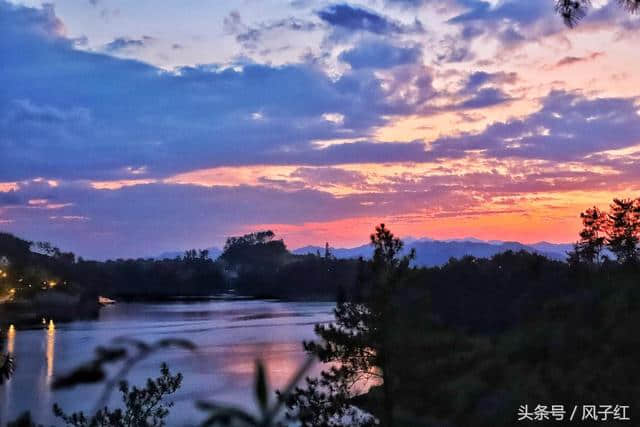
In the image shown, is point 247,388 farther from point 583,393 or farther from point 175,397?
point 583,393

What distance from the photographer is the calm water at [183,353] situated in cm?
3744

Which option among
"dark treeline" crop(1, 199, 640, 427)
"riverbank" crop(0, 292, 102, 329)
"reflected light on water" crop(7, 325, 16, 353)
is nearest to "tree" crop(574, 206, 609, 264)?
"dark treeline" crop(1, 199, 640, 427)

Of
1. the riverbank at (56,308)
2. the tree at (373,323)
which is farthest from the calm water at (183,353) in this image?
the riverbank at (56,308)

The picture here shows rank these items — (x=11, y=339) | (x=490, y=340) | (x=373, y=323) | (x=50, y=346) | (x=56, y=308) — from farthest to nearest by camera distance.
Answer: (x=56, y=308), (x=11, y=339), (x=50, y=346), (x=490, y=340), (x=373, y=323)

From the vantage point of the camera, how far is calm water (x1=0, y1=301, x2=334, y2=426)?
123 ft

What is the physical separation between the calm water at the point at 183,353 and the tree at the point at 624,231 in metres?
21.7

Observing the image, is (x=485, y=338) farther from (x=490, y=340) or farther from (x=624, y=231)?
(x=624, y=231)

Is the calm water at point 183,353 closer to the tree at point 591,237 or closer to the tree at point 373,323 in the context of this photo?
the tree at point 373,323

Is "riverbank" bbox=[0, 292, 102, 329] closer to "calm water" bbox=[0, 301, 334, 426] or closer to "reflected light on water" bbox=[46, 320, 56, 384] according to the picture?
"calm water" bbox=[0, 301, 334, 426]

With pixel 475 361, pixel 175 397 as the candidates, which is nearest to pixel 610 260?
pixel 475 361

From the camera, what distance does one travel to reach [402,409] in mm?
27531

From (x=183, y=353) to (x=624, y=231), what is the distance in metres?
39.7

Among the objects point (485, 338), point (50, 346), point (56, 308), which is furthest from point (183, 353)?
point (56, 308)

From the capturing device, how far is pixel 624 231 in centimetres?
3991
